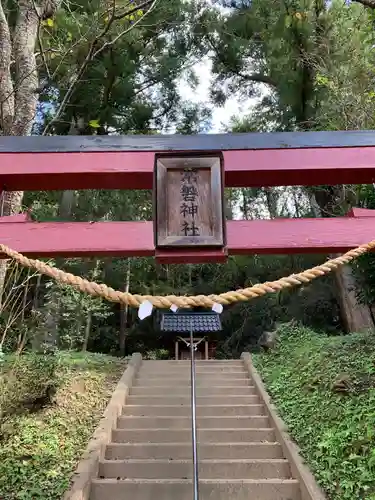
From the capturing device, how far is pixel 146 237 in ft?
9.29

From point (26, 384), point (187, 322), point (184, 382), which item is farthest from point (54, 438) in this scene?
point (187, 322)

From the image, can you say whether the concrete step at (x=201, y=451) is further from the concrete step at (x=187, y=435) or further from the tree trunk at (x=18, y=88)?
→ the tree trunk at (x=18, y=88)

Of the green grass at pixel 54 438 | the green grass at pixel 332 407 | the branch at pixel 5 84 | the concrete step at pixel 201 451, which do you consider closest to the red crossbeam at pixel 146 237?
the branch at pixel 5 84

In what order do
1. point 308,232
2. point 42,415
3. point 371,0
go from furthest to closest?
point 42,415, point 371,0, point 308,232

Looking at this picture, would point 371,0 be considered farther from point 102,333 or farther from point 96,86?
point 102,333

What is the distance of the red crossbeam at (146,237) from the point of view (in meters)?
2.80

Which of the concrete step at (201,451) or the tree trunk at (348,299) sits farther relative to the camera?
the tree trunk at (348,299)

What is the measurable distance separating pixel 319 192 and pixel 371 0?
224 inches

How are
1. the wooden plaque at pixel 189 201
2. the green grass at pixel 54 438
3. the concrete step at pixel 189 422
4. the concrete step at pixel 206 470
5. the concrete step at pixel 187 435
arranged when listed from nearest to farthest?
1. the wooden plaque at pixel 189 201
2. the green grass at pixel 54 438
3. the concrete step at pixel 206 470
4. the concrete step at pixel 187 435
5. the concrete step at pixel 189 422

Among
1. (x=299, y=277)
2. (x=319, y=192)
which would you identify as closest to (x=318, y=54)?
(x=319, y=192)

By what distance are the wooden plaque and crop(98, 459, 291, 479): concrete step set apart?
2.76 m

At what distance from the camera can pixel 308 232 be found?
2850 mm

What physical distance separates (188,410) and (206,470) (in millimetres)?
1425

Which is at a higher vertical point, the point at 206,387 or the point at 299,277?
the point at 299,277
